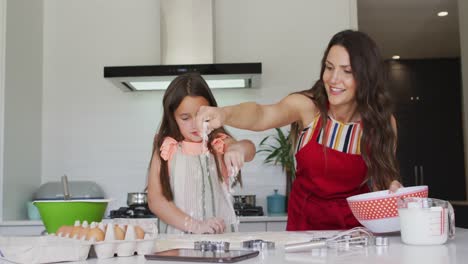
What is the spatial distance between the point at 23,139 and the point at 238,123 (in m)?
2.26

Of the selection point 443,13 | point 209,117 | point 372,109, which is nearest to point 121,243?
point 209,117

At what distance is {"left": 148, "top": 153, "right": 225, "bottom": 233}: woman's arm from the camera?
1566mm

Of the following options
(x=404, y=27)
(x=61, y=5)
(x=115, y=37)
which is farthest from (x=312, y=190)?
(x=404, y=27)

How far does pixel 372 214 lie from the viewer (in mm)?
1235

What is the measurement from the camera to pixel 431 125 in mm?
5918

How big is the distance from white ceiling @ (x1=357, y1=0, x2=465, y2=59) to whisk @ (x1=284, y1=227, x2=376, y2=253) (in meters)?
3.57

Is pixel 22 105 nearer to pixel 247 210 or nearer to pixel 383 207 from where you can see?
pixel 247 210

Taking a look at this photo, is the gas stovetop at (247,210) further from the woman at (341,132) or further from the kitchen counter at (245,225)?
the woman at (341,132)

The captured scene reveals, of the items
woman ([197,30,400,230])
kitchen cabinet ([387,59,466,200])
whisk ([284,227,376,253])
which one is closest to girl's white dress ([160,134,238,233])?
woman ([197,30,400,230])

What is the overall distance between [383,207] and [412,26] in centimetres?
414

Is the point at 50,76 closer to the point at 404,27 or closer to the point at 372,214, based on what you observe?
the point at 372,214

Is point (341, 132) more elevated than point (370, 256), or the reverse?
point (341, 132)

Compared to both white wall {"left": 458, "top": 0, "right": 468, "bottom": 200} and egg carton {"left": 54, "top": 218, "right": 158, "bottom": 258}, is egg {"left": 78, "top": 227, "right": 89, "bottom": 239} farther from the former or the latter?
white wall {"left": 458, "top": 0, "right": 468, "bottom": 200}

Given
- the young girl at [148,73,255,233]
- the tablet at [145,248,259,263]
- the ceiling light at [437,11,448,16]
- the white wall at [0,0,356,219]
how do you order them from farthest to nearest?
the ceiling light at [437,11,448,16] < the white wall at [0,0,356,219] < the young girl at [148,73,255,233] < the tablet at [145,248,259,263]
